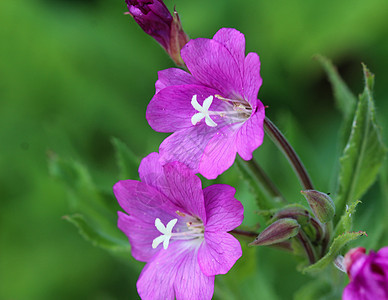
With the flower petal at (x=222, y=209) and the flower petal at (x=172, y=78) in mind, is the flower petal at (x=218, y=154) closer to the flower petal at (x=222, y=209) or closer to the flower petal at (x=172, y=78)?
the flower petal at (x=222, y=209)

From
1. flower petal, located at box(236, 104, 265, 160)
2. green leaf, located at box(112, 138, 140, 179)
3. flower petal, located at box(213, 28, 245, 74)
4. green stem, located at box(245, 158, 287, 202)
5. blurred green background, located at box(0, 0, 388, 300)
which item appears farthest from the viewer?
blurred green background, located at box(0, 0, 388, 300)

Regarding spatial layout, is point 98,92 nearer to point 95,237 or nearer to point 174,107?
point 95,237

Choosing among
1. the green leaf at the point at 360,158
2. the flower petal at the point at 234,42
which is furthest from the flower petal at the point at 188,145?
the green leaf at the point at 360,158

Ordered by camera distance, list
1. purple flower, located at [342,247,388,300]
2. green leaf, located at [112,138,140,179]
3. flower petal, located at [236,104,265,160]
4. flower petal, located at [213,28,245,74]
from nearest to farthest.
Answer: purple flower, located at [342,247,388,300] → flower petal, located at [236,104,265,160] → flower petal, located at [213,28,245,74] → green leaf, located at [112,138,140,179]

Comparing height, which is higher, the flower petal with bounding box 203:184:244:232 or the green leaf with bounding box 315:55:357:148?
the flower petal with bounding box 203:184:244:232

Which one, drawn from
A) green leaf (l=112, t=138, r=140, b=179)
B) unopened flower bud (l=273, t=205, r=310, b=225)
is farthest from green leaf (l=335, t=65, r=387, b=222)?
green leaf (l=112, t=138, r=140, b=179)

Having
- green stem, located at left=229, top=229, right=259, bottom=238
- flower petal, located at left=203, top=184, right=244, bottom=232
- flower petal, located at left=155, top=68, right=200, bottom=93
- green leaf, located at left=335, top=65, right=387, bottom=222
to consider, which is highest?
flower petal, located at left=155, top=68, right=200, bottom=93

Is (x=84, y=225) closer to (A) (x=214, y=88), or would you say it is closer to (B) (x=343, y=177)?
(A) (x=214, y=88)

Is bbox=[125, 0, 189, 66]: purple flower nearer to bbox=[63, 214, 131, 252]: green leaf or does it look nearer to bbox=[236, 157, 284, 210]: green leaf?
bbox=[236, 157, 284, 210]: green leaf
